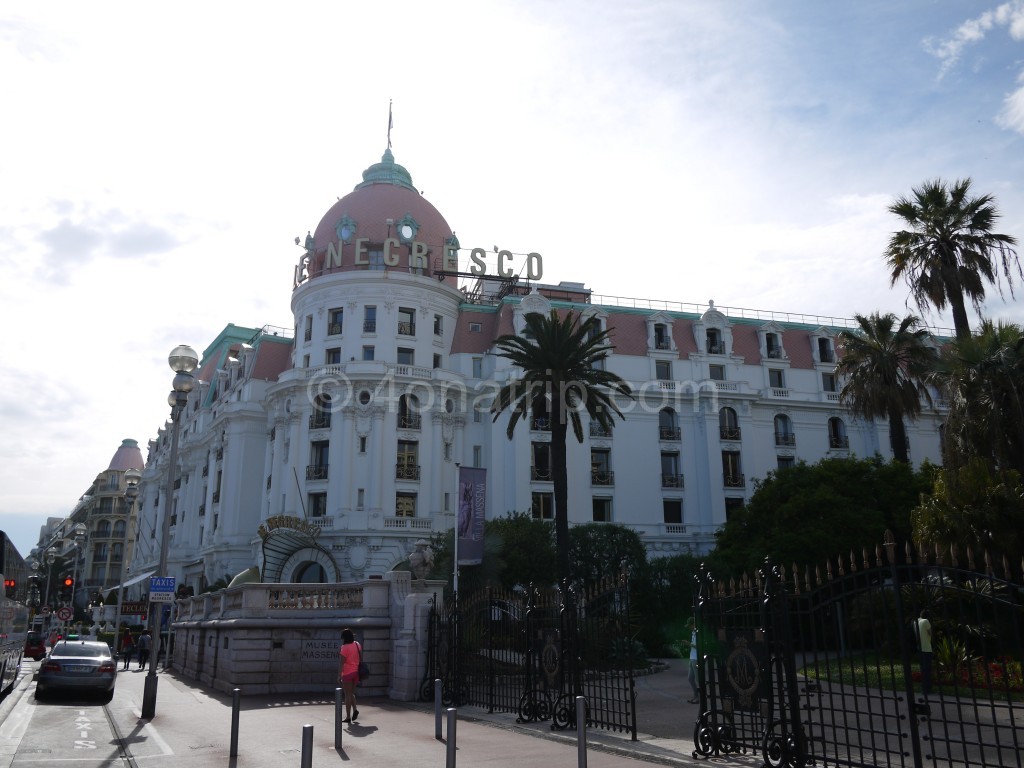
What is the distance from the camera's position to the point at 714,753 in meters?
12.4

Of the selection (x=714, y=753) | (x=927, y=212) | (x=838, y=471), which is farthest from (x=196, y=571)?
(x=714, y=753)

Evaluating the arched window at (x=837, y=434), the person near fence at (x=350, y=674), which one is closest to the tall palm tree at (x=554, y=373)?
the person near fence at (x=350, y=674)

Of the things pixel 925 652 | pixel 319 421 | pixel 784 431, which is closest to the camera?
pixel 925 652

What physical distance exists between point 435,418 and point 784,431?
2343 centimetres

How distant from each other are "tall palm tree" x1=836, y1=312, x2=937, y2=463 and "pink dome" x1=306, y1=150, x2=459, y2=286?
26256 millimetres

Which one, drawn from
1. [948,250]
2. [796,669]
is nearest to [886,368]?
[948,250]

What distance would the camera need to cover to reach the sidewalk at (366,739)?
12.9 meters

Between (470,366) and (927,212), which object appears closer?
(927,212)

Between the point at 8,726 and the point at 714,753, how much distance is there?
47.8ft

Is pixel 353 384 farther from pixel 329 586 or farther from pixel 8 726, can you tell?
pixel 8 726

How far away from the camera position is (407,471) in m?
51.2

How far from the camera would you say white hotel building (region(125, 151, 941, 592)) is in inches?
1992

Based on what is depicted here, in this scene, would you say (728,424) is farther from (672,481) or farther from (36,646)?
(36,646)

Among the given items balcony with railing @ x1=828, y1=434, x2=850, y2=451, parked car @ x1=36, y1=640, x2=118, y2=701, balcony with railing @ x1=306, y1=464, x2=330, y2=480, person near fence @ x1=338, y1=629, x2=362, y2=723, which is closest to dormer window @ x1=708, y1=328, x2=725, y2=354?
balcony with railing @ x1=828, y1=434, x2=850, y2=451
